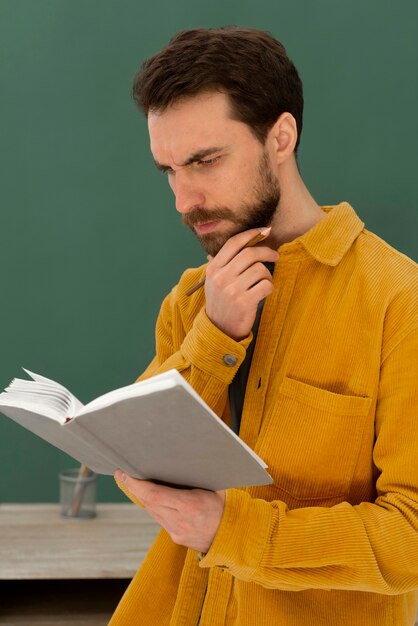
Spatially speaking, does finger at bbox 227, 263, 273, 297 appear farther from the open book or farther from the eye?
the open book

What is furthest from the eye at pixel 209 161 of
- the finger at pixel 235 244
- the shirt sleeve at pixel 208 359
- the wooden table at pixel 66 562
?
the wooden table at pixel 66 562

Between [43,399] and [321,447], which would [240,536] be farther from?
[43,399]

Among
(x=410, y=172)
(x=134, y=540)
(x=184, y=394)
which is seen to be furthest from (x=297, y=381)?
(x=410, y=172)

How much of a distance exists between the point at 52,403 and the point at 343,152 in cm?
159

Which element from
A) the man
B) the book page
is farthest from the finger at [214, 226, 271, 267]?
the book page

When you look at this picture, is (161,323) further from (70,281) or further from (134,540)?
(70,281)

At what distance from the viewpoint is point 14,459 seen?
236 cm

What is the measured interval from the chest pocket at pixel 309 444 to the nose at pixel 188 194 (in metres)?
0.30

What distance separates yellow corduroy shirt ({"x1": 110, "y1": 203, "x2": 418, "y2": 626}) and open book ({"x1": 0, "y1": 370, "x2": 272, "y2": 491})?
114 millimetres

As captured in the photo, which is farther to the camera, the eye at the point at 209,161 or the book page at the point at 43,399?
the eye at the point at 209,161

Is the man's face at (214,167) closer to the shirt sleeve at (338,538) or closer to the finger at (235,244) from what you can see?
the finger at (235,244)

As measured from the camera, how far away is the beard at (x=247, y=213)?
1281 millimetres

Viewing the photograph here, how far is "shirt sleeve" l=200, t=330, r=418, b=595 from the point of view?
107 centimetres

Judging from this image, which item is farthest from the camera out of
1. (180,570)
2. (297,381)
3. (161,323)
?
(161,323)
